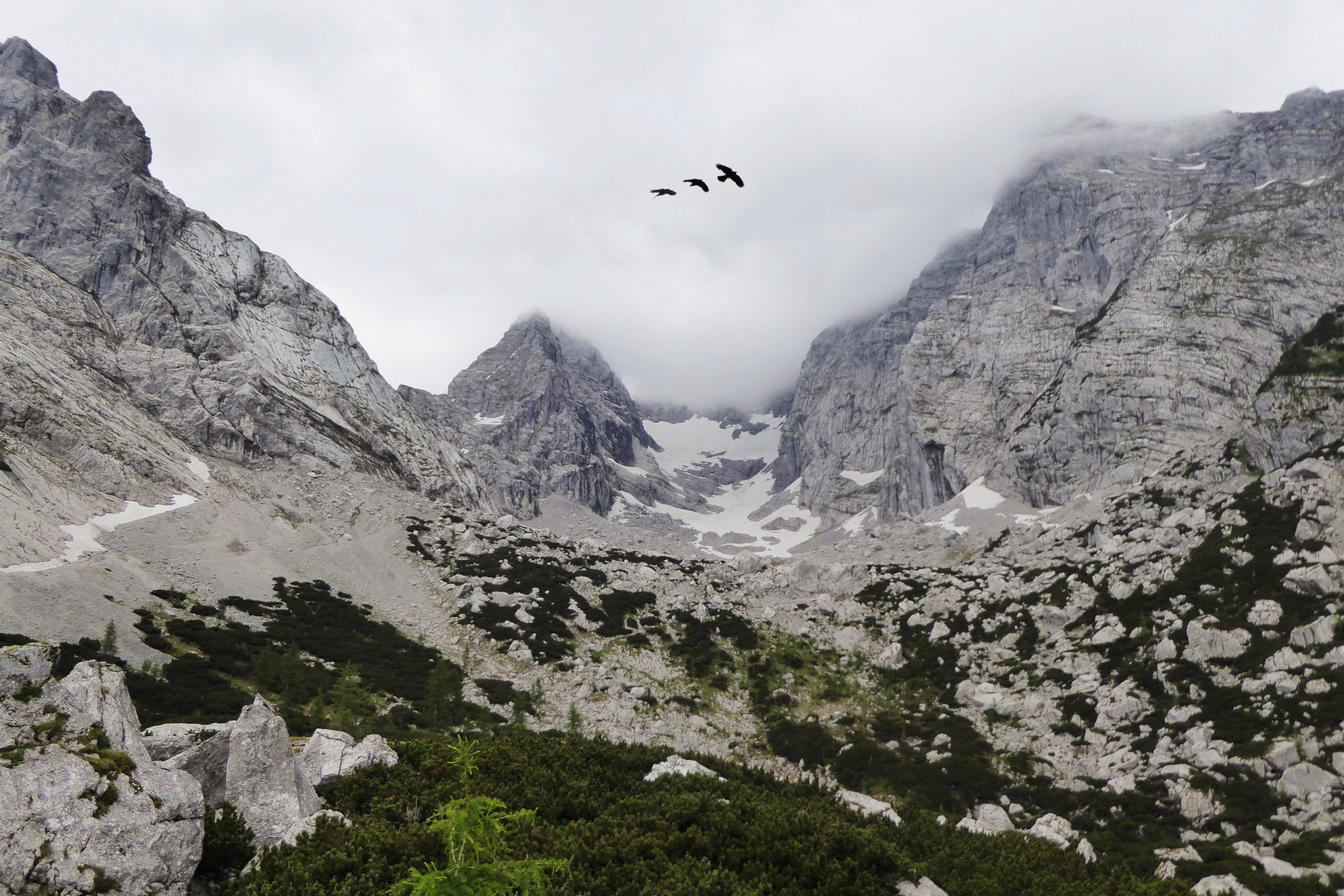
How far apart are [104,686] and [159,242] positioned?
11917 centimetres

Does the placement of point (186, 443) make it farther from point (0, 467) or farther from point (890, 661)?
point (890, 661)

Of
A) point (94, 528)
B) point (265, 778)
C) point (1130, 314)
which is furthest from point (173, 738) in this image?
point (1130, 314)

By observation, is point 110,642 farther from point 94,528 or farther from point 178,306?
point 178,306

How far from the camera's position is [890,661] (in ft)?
206

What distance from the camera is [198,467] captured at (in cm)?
7425

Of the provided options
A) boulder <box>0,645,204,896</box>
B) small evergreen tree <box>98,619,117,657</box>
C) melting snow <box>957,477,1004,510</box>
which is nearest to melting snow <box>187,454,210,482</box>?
small evergreen tree <box>98,619,117,657</box>

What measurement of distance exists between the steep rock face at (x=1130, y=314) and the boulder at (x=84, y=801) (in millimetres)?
127314

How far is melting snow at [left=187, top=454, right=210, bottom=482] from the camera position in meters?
72.6

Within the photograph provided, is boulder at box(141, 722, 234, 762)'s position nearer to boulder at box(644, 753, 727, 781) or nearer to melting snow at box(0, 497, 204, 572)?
boulder at box(644, 753, 727, 781)

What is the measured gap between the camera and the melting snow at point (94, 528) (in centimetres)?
4447

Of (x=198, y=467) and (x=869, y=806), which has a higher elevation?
(x=869, y=806)

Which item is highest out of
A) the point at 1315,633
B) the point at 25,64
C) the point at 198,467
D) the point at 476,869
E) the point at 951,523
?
the point at 25,64

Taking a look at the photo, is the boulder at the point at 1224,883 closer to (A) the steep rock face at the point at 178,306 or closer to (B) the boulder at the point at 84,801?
(B) the boulder at the point at 84,801

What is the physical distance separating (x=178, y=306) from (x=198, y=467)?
120 feet
